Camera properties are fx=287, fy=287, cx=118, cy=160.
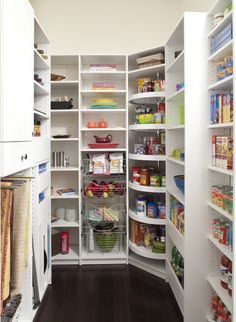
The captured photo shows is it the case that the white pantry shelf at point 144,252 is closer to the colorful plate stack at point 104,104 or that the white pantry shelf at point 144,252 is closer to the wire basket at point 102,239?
the wire basket at point 102,239

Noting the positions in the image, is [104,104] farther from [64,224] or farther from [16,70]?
[16,70]

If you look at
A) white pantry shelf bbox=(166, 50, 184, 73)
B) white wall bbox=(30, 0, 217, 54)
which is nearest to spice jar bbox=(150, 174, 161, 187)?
white pantry shelf bbox=(166, 50, 184, 73)

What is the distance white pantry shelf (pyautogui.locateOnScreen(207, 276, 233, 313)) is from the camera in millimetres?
1622

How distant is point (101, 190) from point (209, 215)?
136 centimetres

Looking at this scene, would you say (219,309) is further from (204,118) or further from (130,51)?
(130,51)

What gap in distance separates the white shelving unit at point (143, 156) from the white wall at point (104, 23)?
0.35 metres

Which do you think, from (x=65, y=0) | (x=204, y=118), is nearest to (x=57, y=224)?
(x=204, y=118)

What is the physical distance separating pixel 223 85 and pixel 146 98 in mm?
1218

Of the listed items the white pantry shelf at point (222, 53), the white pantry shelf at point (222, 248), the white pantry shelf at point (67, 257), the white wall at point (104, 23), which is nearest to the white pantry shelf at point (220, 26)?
the white pantry shelf at point (222, 53)

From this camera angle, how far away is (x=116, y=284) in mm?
2699

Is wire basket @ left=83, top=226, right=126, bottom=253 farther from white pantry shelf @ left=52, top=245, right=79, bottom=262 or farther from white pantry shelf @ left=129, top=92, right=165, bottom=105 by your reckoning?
white pantry shelf @ left=129, top=92, right=165, bottom=105

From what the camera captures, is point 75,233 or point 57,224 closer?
point 57,224

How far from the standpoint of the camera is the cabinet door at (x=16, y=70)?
135 centimetres

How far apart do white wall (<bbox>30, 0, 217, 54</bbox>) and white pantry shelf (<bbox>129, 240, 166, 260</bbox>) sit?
7.25ft
